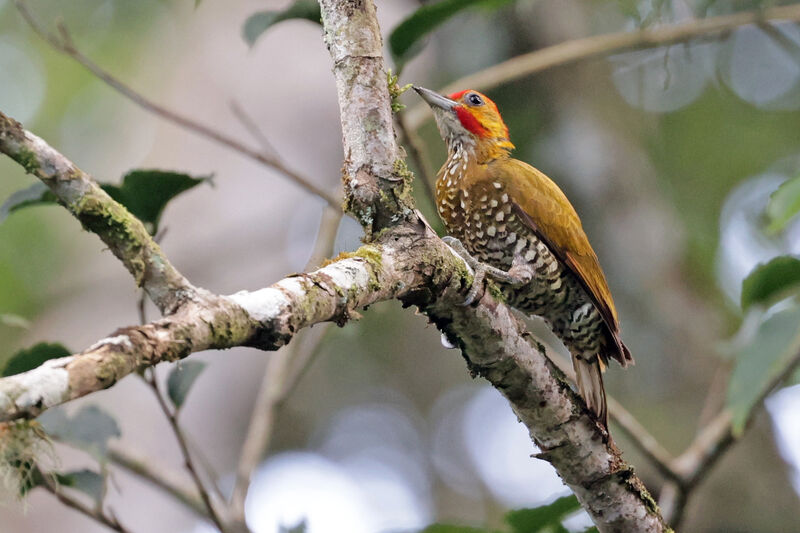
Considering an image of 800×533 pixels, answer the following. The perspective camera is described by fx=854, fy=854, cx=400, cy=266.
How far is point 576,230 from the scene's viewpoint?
11.2 ft

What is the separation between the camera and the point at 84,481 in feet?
7.23

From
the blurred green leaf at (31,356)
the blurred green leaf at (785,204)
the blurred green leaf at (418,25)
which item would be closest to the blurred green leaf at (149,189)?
the blurred green leaf at (31,356)

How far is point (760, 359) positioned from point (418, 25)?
1.59m

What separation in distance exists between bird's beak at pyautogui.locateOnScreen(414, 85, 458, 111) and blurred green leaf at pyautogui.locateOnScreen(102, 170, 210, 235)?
1544 millimetres

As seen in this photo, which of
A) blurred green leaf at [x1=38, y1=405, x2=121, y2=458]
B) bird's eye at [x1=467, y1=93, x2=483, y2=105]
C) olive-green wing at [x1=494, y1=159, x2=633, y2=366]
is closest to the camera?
blurred green leaf at [x1=38, y1=405, x2=121, y2=458]

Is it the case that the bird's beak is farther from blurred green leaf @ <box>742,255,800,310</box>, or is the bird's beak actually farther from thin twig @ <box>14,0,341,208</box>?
blurred green leaf @ <box>742,255,800,310</box>

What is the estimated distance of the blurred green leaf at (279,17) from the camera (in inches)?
109

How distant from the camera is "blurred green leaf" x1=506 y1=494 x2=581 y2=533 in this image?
2373 mm

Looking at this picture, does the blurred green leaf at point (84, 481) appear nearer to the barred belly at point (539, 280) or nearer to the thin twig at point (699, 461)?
the barred belly at point (539, 280)

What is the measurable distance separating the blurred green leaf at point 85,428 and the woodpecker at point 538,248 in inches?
62.0

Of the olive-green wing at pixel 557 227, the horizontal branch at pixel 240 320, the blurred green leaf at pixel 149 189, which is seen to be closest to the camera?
the horizontal branch at pixel 240 320

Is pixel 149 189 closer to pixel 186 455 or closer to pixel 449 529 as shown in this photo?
pixel 186 455

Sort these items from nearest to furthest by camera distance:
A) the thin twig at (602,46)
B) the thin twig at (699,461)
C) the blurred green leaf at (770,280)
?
the blurred green leaf at (770,280)
the thin twig at (699,461)
the thin twig at (602,46)

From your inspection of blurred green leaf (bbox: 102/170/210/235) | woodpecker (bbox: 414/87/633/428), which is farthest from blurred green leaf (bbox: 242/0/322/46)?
blurred green leaf (bbox: 102/170/210/235)
